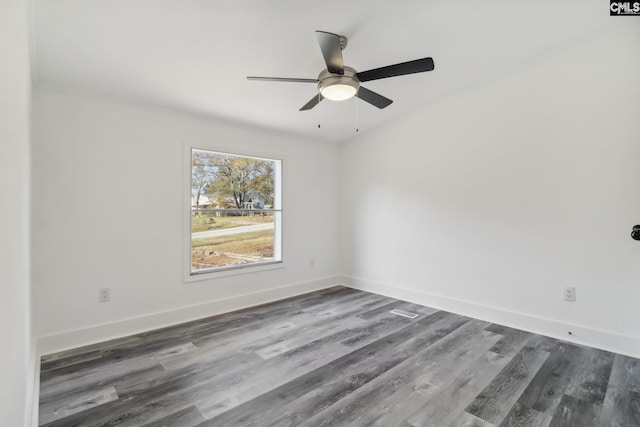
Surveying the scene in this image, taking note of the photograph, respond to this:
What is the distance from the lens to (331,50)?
1942 mm

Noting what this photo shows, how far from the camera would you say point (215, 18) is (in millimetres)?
2066

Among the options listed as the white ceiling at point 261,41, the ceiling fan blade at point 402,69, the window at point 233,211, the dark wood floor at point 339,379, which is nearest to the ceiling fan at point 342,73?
the ceiling fan blade at point 402,69

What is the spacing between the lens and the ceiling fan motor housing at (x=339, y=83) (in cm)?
224

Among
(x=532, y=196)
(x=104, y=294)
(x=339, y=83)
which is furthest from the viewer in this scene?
(x=532, y=196)

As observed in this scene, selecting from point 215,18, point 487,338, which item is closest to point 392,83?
point 215,18

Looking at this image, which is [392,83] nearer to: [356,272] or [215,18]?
[215,18]

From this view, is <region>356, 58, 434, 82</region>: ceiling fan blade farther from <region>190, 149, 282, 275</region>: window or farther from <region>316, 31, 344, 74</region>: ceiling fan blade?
<region>190, 149, 282, 275</region>: window

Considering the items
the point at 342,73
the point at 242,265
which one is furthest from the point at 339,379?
the point at 342,73

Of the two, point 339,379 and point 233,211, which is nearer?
point 339,379

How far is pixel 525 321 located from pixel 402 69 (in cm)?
278

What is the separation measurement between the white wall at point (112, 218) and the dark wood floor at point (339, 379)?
277 mm

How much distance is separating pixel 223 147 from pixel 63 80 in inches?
59.1

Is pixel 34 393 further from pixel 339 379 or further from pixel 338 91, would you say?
pixel 338 91

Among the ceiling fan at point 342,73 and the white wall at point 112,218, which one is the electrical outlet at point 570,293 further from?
the white wall at point 112,218
